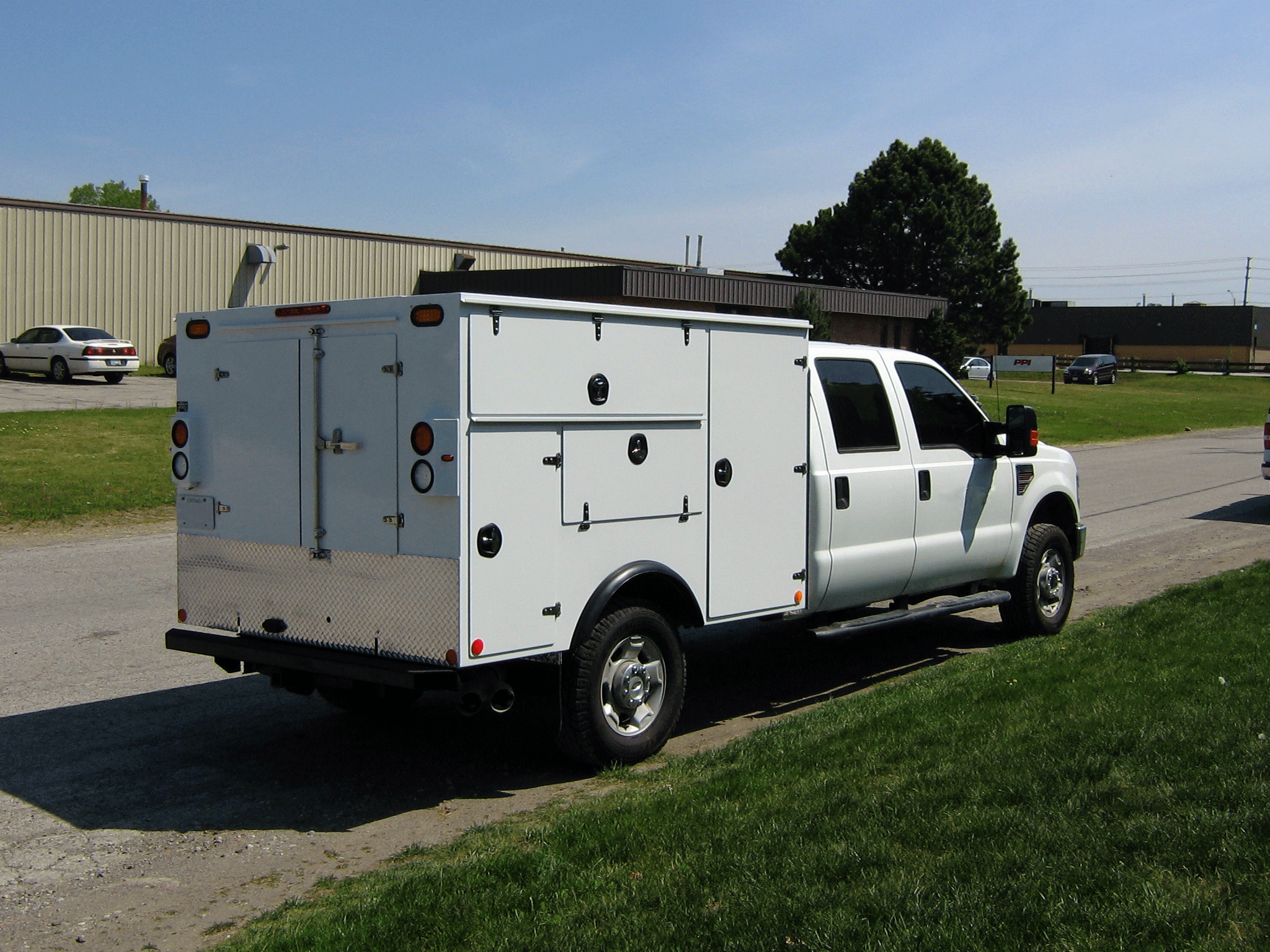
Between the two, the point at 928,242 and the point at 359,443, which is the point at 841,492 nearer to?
the point at 359,443

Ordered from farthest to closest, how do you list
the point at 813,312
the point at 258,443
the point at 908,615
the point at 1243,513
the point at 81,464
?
the point at 813,312 < the point at 81,464 < the point at 1243,513 < the point at 908,615 < the point at 258,443

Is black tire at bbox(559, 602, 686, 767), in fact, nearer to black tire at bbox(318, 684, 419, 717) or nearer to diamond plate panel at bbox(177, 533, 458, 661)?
diamond plate panel at bbox(177, 533, 458, 661)

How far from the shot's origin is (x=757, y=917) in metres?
3.92

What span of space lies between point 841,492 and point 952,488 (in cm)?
127

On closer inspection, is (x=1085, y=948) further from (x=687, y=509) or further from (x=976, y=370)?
(x=976, y=370)

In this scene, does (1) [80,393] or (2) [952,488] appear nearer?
(2) [952,488]

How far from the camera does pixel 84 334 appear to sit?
108 ft

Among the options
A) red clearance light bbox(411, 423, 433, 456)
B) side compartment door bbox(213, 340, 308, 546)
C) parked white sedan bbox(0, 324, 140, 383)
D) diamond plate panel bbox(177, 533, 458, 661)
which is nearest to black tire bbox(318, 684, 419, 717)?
diamond plate panel bbox(177, 533, 458, 661)

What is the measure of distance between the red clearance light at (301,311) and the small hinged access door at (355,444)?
0.42 ft

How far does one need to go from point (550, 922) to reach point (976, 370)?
5576 centimetres

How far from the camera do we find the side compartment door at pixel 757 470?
6805 mm

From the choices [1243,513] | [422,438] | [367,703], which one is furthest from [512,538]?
[1243,513]

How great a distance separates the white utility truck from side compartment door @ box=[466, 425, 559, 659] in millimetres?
11

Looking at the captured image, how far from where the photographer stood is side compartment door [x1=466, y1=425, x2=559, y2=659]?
556cm
